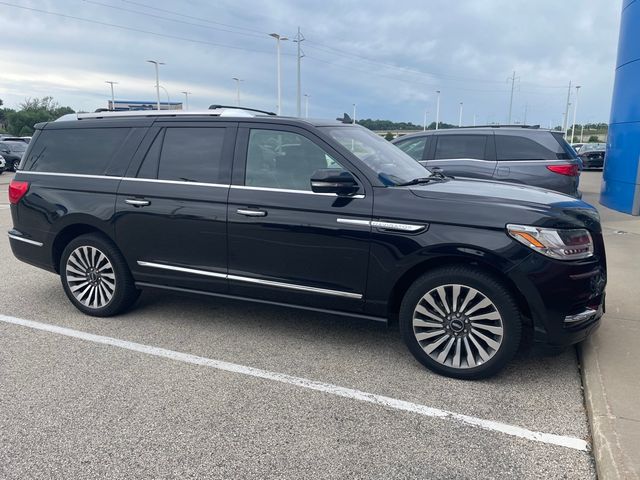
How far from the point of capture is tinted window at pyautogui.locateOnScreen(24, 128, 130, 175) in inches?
190

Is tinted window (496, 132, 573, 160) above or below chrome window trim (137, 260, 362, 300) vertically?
above

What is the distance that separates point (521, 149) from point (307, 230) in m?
5.72

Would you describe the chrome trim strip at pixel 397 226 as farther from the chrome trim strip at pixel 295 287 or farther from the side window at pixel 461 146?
the side window at pixel 461 146

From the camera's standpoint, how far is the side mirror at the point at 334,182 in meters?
3.75

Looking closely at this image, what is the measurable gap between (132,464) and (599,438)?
254 cm

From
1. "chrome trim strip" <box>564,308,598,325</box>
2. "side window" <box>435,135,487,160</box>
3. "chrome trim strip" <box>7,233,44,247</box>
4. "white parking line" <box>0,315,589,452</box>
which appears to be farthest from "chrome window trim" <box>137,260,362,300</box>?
"side window" <box>435,135,487,160</box>

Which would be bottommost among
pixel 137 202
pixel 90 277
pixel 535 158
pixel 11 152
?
pixel 90 277

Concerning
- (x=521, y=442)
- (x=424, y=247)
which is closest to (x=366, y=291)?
(x=424, y=247)

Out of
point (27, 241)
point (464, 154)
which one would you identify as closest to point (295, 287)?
point (27, 241)

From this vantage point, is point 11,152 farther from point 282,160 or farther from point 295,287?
point 295,287

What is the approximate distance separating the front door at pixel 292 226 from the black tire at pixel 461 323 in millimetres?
452

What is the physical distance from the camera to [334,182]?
12.3 feet

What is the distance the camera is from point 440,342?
3748 millimetres

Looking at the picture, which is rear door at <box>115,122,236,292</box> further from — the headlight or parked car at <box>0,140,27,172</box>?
parked car at <box>0,140,27,172</box>
